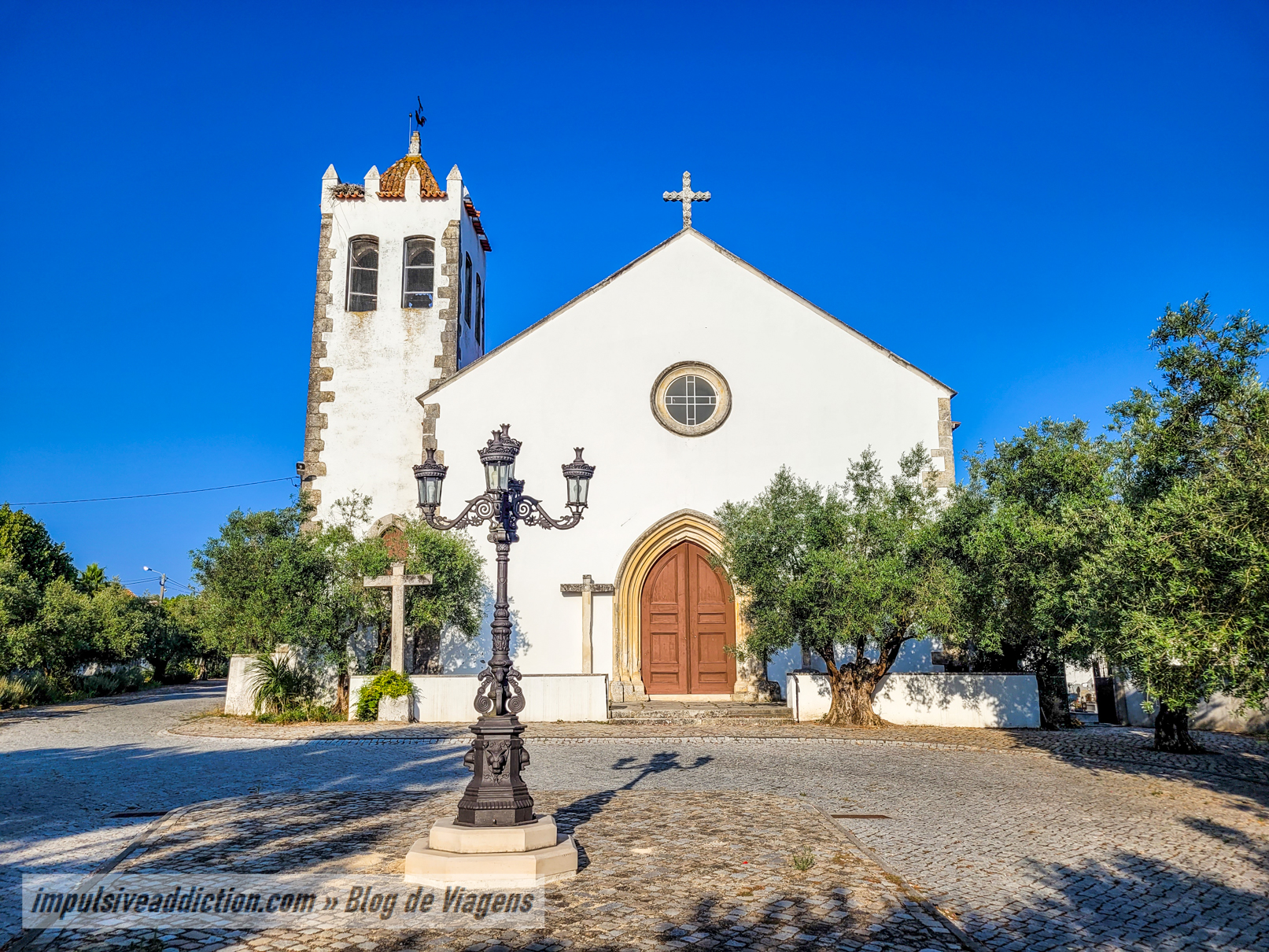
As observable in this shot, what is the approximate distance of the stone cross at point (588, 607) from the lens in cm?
1769

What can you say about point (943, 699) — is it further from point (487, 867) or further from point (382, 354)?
point (382, 354)

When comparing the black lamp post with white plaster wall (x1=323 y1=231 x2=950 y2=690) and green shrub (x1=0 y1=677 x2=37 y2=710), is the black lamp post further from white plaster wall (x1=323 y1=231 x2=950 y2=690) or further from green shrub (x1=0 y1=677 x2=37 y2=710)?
green shrub (x1=0 y1=677 x2=37 y2=710)

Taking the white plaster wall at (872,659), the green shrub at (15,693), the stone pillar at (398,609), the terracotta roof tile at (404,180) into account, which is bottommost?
the green shrub at (15,693)

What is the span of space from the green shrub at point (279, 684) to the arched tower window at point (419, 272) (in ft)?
27.9

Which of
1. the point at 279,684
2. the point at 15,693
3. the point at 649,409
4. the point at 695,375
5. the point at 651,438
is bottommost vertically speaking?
the point at 15,693

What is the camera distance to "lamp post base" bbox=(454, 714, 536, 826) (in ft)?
22.0

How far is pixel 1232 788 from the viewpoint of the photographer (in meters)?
9.91

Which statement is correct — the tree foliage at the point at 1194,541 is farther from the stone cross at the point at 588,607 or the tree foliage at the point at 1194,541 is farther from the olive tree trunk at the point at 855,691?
the stone cross at the point at 588,607

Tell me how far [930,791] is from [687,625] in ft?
29.5

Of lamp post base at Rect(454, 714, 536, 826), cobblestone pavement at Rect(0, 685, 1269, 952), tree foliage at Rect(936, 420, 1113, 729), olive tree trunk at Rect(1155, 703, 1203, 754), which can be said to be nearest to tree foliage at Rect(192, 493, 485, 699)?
cobblestone pavement at Rect(0, 685, 1269, 952)

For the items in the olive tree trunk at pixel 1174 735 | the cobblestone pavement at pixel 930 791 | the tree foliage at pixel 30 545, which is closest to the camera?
the cobblestone pavement at pixel 930 791

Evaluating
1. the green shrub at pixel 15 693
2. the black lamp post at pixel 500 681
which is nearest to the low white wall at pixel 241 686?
the green shrub at pixel 15 693

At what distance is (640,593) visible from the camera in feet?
60.2

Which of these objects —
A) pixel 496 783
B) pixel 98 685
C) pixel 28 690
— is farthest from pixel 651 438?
pixel 98 685
